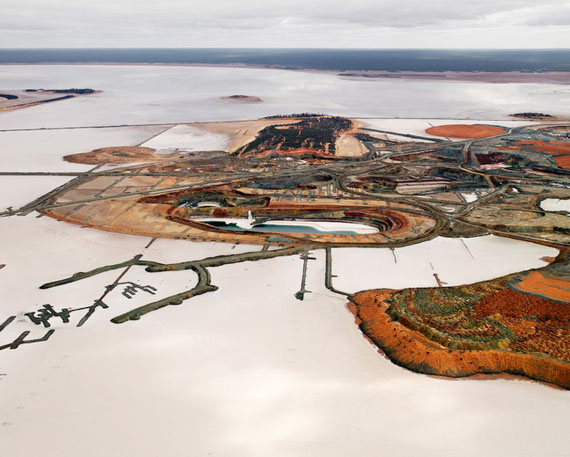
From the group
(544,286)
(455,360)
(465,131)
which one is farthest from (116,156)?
(465,131)

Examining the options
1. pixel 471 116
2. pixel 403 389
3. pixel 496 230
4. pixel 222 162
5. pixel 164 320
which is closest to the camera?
pixel 403 389

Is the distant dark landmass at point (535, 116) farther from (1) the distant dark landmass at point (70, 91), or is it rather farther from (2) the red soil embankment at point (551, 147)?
(1) the distant dark landmass at point (70, 91)

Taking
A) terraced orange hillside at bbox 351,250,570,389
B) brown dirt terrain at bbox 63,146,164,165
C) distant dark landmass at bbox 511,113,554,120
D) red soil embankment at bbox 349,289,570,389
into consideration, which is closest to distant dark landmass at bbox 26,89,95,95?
brown dirt terrain at bbox 63,146,164,165

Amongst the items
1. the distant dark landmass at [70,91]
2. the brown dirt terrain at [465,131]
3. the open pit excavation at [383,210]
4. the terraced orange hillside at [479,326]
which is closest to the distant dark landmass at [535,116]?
the open pit excavation at [383,210]

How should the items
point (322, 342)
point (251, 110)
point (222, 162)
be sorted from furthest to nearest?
point (251, 110)
point (222, 162)
point (322, 342)

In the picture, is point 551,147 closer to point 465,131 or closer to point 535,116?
point 465,131

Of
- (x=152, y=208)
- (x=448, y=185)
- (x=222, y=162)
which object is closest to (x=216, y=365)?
(x=152, y=208)

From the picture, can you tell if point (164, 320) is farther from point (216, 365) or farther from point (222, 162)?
point (222, 162)

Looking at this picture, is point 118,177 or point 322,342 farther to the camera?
point 118,177
